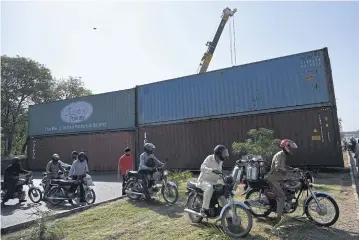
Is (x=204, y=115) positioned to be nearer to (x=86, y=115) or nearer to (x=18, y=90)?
(x=86, y=115)

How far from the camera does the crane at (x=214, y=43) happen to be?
939 inches

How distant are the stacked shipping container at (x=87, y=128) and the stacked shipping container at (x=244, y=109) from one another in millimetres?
1385

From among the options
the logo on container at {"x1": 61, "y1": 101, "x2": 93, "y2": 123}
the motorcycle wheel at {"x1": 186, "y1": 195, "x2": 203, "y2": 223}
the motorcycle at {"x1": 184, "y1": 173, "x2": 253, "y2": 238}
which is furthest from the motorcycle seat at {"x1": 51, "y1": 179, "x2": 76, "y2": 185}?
the logo on container at {"x1": 61, "y1": 101, "x2": 93, "y2": 123}

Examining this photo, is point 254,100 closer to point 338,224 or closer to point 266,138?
point 266,138

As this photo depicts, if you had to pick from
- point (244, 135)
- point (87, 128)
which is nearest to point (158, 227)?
point (244, 135)

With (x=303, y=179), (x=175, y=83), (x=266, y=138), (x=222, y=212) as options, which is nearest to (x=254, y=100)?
(x=266, y=138)

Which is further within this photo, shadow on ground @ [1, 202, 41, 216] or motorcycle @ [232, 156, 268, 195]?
shadow on ground @ [1, 202, 41, 216]

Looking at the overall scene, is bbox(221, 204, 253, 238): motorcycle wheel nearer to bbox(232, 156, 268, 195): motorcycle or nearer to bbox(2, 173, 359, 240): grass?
bbox(2, 173, 359, 240): grass

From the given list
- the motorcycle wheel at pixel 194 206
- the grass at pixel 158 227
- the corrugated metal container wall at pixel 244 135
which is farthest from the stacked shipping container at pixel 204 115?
the motorcycle wheel at pixel 194 206

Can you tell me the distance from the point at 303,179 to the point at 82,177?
5994mm

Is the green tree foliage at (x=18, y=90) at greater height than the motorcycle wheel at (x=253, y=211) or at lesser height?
greater

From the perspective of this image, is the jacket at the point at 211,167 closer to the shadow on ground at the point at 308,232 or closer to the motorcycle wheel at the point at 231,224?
the motorcycle wheel at the point at 231,224

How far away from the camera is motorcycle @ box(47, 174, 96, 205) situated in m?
8.27

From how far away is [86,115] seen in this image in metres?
19.2
